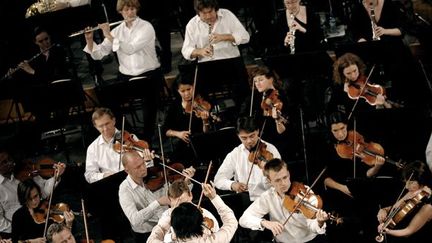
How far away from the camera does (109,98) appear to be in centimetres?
666

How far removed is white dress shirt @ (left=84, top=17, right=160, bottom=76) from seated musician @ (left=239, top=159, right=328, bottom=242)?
2435mm

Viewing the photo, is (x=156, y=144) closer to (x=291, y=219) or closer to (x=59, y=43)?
(x=59, y=43)

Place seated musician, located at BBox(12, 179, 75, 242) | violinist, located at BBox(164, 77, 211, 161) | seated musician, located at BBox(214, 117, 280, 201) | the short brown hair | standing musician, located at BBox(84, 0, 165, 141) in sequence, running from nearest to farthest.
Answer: seated musician, located at BBox(214, 117, 280, 201) < seated musician, located at BBox(12, 179, 75, 242) < the short brown hair < violinist, located at BBox(164, 77, 211, 161) < standing musician, located at BBox(84, 0, 165, 141)

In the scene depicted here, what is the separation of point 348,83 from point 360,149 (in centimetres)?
76


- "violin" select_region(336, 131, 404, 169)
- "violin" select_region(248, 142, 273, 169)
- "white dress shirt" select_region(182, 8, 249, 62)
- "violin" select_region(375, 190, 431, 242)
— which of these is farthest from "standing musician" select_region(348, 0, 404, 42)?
"violin" select_region(375, 190, 431, 242)

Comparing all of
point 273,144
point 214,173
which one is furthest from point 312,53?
point 214,173

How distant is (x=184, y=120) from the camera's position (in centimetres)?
659

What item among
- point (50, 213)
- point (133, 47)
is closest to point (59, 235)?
point (50, 213)

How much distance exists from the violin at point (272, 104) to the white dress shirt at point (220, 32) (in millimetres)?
814

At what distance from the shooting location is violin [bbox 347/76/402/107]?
6.31 meters

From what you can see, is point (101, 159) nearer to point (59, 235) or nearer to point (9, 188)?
point (9, 188)

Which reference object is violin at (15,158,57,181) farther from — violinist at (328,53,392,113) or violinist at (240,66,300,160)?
violinist at (328,53,392,113)

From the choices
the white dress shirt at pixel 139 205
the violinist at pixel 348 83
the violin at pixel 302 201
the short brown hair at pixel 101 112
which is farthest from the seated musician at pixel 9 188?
the violinist at pixel 348 83

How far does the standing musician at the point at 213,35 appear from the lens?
6910 millimetres
